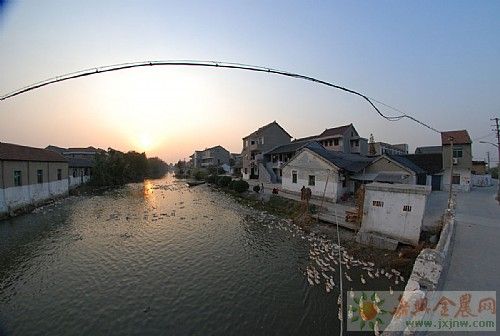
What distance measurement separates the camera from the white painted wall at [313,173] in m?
26.2

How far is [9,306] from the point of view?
32.5 ft

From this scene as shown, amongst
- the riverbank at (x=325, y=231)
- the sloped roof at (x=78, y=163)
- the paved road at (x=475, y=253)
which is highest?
the sloped roof at (x=78, y=163)

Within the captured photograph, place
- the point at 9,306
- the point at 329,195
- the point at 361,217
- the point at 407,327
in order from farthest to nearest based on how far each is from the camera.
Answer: the point at 329,195, the point at 361,217, the point at 9,306, the point at 407,327

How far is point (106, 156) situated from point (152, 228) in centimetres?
4281

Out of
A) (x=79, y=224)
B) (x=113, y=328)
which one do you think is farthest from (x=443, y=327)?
(x=79, y=224)

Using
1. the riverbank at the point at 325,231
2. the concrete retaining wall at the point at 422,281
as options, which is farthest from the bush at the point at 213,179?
the concrete retaining wall at the point at 422,281

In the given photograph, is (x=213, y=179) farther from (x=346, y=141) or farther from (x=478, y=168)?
(x=478, y=168)

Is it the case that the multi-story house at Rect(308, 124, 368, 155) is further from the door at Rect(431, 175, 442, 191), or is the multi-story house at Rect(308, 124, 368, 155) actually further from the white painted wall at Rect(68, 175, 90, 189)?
the white painted wall at Rect(68, 175, 90, 189)

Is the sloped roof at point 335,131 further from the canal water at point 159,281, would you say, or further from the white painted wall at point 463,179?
the canal water at point 159,281

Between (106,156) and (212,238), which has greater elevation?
(106,156)

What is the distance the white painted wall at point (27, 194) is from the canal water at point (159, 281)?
257 centimetres

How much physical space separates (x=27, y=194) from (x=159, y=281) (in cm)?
2427

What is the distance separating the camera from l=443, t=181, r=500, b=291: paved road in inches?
295

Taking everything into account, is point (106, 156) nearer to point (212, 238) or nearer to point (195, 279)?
point (212, 238)
